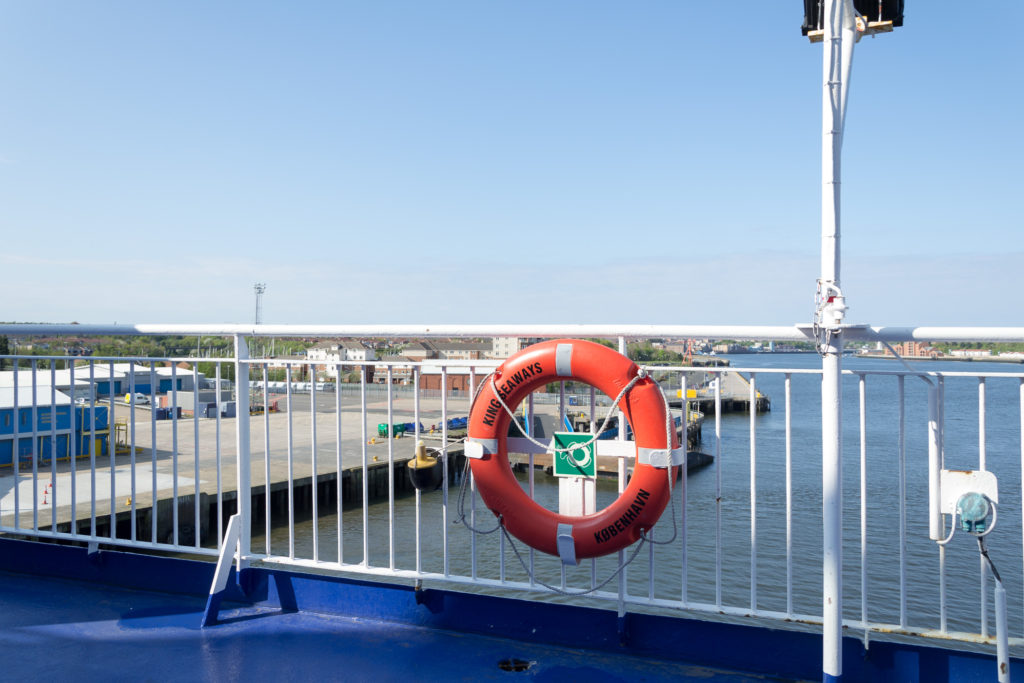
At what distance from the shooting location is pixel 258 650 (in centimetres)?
215

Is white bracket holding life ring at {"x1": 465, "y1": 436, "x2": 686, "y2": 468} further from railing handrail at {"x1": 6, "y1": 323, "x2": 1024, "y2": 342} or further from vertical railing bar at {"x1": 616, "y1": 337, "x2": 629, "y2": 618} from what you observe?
railing handrail at {"x1": 6, "y1": 323, "x2": 1024, "y2": 342}

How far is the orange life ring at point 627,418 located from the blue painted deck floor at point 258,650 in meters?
0.35

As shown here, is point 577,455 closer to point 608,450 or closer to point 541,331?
point 608,450

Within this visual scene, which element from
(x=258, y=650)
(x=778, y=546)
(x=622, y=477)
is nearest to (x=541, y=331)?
(x=622, y=477)

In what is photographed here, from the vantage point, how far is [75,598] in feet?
8.45

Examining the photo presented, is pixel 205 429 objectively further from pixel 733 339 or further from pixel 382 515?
pixel 733 339

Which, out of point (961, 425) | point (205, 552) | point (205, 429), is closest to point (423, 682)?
point (205, 552)

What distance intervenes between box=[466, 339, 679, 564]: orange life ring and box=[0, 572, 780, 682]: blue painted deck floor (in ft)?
1.16

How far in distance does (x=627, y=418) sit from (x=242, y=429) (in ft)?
4.35

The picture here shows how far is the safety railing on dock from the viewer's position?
2064mm

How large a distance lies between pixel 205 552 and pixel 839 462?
205 centimetres

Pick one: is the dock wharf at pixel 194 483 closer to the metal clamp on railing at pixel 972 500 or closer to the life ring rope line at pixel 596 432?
the life ring rope line at pixel 596 432

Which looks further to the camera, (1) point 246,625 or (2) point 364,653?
(1) point 246,625

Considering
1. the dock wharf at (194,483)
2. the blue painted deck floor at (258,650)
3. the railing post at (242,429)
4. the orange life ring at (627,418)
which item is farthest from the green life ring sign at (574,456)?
the dock wharf at (194,483)
